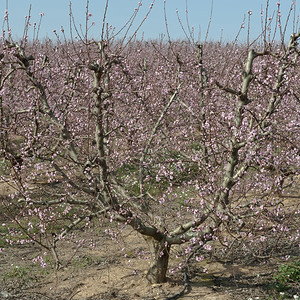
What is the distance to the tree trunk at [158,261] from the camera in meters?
6.63

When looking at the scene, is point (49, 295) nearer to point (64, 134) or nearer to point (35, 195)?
point (64, 134)

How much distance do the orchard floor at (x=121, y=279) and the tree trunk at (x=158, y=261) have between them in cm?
13

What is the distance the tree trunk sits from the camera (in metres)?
6.63

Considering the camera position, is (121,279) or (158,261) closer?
(158,261)

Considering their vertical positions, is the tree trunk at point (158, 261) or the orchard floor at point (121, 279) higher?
the tree trunk at point (158, 261)

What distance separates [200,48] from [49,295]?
23.0 ft

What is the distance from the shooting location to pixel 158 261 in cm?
666

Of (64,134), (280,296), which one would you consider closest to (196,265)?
(280,296)

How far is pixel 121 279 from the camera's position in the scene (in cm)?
718

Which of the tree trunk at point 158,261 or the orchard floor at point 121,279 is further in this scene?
the tree trunk at point 158,261

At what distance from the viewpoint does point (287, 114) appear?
37.0ft

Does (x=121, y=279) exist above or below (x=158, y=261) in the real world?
below

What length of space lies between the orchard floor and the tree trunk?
13cm

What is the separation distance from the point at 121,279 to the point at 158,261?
98 cm
